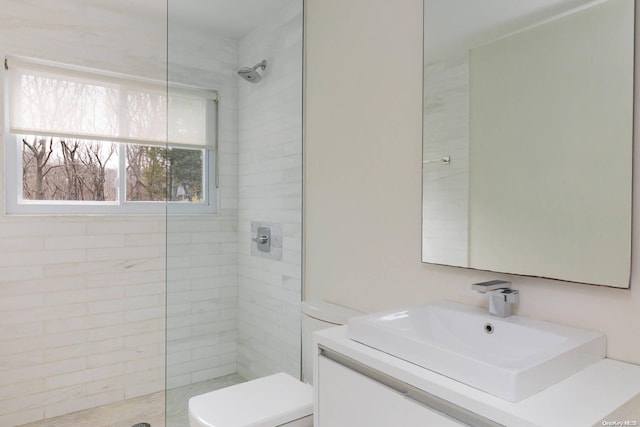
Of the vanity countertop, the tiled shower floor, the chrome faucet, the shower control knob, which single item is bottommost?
the tiled shower floor

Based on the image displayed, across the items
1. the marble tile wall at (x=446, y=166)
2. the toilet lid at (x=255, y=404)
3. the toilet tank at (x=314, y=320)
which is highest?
the marble tile wall at (x=446, y=166)

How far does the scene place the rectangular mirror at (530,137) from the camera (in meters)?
1.08

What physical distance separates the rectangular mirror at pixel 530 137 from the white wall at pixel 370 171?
0.25ft

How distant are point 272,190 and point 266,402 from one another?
103cm

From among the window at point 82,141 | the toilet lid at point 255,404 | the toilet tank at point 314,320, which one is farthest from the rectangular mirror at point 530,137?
the window at point 82,141

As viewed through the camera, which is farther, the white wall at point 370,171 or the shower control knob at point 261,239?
the shower control knob at point 261,239

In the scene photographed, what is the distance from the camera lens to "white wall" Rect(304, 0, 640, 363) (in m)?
1.55

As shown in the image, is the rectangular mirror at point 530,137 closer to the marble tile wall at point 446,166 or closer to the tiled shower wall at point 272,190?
the marble tile wall at point 446,166

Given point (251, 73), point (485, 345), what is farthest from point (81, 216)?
point (485, 345)

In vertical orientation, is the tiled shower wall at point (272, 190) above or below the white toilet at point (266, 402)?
above

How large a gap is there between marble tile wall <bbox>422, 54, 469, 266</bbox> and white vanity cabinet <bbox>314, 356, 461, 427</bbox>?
569 millimetres

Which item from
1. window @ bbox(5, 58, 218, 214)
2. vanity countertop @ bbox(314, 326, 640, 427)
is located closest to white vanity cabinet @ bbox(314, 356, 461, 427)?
vanity countertop @ bbox(314, 326, 640, 427)

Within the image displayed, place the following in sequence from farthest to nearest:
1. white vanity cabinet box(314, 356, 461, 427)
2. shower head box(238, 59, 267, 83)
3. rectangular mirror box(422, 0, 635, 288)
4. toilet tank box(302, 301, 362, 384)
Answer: shower head box(238, 59, 267, 83) < toilet tank box(302, 301, 362, 384) < rectangular mirror box(422, 0, 635, 288) < white vanity cabinet box(314, 356, 461, 427)

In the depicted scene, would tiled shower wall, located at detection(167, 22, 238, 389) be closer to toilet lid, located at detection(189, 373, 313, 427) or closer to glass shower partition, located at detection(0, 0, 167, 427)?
toilet lid, located at detection(189, 373, 313, 427)
